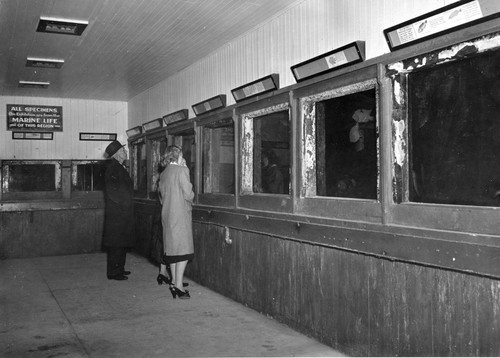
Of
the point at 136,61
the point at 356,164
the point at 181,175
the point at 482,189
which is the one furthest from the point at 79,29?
the point at 482,189

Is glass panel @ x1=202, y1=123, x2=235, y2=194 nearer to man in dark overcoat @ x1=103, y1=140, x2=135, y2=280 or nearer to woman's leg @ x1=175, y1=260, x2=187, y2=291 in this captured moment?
man in dark overcoat @ x1=103, y1=140, x2=135, y2=280

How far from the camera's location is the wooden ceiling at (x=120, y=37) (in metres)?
4.37

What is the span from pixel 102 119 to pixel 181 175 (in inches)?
184

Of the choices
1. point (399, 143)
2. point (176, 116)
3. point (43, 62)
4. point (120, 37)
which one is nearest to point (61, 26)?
point (120, 37)

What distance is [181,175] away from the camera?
500 cm

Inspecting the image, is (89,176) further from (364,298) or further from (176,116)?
(364,298)

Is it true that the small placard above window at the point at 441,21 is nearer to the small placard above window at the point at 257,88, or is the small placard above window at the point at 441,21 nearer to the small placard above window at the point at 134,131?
the small placard above window at the point at 257,88

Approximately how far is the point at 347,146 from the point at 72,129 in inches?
240

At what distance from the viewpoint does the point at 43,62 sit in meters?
6.30

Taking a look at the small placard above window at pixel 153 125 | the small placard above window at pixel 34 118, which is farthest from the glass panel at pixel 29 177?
the small placard above window at pixel 153 125

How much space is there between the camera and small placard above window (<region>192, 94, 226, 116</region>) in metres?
5.48

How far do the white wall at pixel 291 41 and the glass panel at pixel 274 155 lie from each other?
660mm

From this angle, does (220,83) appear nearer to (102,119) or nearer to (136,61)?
(136,61)

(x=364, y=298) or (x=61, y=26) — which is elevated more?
(x=61, y=26)
